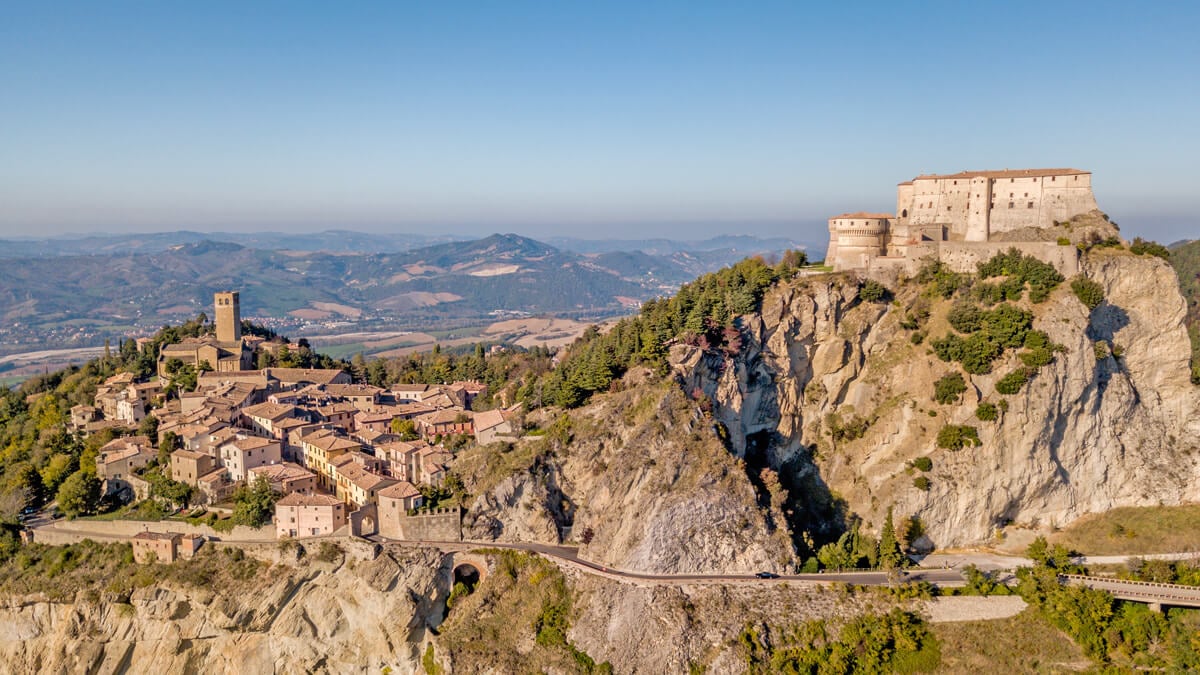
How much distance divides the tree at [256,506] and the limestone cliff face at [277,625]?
2.86 m

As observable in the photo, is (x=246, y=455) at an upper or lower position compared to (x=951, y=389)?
lower

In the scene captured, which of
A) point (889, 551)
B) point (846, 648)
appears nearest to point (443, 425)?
point (889, 551)

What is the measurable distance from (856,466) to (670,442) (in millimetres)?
14125

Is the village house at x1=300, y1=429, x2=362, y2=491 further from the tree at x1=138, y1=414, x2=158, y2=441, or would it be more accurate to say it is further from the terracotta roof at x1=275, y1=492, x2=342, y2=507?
the tree at x1=138, y1=414, x2=158, y2=441

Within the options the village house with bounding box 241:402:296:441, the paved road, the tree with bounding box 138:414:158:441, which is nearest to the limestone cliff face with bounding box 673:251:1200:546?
the paved road

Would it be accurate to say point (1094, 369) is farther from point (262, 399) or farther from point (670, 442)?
point (262, 399)

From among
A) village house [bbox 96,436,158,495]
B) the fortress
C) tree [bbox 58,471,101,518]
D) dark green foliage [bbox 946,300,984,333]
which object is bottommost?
tree [bbox 58,471,101,518]

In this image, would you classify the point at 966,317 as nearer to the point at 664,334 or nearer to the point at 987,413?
the point at 987,413

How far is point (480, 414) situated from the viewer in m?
50.4

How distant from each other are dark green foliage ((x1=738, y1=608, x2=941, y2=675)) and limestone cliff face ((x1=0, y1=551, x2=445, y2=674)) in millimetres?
15142

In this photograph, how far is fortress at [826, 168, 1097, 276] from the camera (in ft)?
183

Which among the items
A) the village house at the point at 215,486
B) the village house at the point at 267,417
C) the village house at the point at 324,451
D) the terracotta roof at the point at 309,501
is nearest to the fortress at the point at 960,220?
the village house at the point at 324,451

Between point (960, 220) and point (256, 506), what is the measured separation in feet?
159

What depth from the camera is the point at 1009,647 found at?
3662 centimetres
